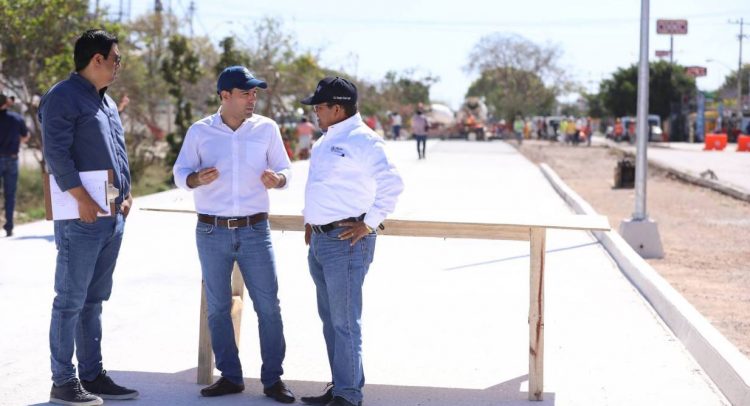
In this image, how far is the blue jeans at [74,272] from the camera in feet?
18.1

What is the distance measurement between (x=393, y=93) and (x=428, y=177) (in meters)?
55.2

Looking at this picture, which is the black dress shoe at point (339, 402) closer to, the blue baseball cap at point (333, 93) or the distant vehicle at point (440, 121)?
the blue baseball cap at point (333, 93)

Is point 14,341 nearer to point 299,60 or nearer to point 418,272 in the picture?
point 418,272

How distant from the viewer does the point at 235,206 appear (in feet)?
18.8

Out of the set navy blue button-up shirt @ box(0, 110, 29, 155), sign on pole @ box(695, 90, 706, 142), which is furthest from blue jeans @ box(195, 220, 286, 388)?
sign on pole @ box(695, 90, 706, 142)

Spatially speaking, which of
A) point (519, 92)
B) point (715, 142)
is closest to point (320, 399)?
point (715, 142)

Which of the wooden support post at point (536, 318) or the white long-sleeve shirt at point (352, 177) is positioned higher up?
the white long-sleeve shirt at point (352, 177)

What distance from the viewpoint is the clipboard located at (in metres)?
5.49

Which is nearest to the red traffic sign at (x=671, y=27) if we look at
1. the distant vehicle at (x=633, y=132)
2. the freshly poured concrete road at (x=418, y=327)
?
the freshly poured concrete road at (x=418, y=327)

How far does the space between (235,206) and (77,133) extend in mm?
883

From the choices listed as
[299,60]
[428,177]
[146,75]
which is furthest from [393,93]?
[428,177]

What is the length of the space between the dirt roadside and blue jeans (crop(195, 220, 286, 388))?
3.56 metres

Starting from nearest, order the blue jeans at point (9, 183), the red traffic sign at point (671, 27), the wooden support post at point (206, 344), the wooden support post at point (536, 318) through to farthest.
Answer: the wooden support post at point (536, 318) < the wooden support post at point (206, 344) < the blue jeans at point (9, 183) < the red traffic sign at point (671, 27)

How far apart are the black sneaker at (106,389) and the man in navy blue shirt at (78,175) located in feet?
0.23
